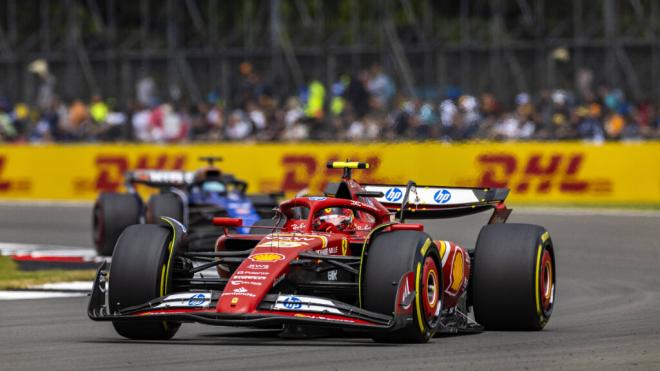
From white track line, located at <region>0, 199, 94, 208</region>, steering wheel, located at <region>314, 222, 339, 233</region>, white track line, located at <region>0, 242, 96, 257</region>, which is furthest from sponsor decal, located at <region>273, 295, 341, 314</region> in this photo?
white track line, located at <region>0, 199, 94, 208</region>

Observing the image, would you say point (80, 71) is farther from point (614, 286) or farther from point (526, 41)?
point (614, 286)

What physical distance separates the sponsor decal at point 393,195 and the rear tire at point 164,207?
7486mm

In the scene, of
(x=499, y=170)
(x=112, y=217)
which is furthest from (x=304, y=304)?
(x=499, y=170)

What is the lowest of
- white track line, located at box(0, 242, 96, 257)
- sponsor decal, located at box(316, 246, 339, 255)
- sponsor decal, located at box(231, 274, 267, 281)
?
white track line, located at box(0, 242, 96, 257)

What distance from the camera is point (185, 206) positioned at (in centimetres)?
2034

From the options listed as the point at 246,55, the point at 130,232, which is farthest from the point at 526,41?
the point at 130,232

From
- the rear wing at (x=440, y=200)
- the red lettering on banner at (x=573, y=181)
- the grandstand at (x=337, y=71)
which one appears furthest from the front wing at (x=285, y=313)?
the red lettering on banner at (x=573, y=181)

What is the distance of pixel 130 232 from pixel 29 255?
9.16 metres

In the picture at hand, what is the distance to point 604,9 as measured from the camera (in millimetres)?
32406

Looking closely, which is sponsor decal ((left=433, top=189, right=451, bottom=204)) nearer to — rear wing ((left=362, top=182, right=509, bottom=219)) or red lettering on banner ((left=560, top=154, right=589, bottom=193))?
rear wing ((left=362, top=182, right=509, bottom=219))

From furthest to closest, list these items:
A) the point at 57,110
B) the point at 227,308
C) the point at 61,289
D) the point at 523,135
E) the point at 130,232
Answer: the point at 57,110 < the point at 523,135 < the point at 61,289 < the point at 130,232 < the point at 227,308

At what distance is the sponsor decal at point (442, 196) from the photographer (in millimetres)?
12844

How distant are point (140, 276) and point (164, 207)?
31.7 ft

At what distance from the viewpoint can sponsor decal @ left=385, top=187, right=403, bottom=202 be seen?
42.2 ft
